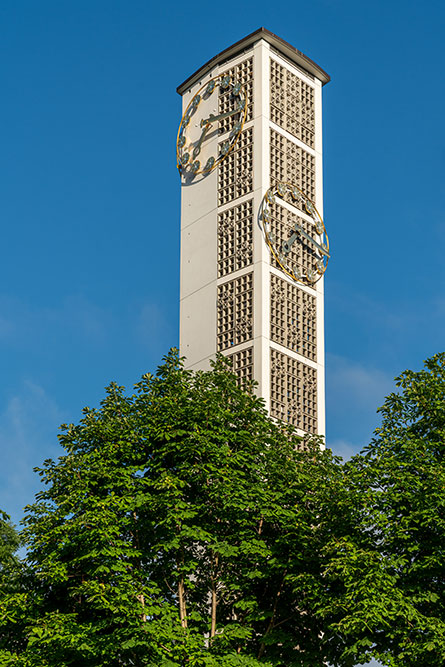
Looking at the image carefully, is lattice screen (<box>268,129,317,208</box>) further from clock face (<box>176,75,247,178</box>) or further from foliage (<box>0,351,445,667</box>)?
foliage (<box>0,351,445,667</box>)

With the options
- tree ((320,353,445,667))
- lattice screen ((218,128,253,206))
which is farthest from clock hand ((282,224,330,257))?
tree ((320,353,445,667))

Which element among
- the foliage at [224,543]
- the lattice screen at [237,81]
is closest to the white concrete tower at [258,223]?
the lattice screen at [237,81]

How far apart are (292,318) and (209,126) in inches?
506

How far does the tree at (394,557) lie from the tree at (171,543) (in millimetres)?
1108

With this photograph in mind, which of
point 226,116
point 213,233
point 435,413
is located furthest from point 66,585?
point 226,116

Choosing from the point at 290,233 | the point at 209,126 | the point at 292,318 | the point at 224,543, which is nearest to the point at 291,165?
the point at 290,233

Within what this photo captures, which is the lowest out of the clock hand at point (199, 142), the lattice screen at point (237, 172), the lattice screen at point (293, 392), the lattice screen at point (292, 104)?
the lattice screen at point (293, 392)

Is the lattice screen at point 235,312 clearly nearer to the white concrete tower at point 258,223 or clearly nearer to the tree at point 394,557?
the white concrete tower at point 258,223

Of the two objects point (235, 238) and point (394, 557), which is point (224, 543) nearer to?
point (394, 557)

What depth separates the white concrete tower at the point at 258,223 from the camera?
59.5 metres

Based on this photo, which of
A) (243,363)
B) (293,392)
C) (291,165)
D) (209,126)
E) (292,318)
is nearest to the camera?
(243,363)

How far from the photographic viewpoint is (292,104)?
65750 mm

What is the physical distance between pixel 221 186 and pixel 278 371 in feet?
38.5

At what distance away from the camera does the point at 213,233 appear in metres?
63.4
